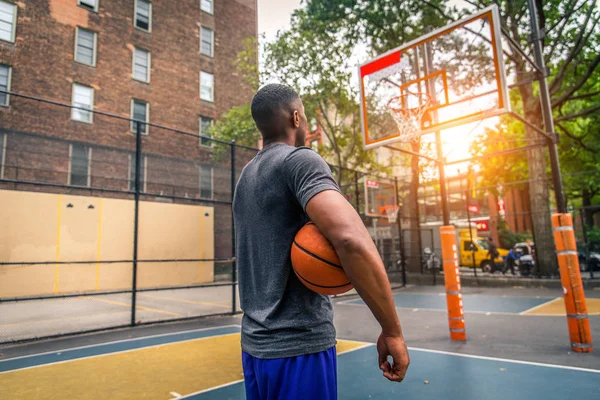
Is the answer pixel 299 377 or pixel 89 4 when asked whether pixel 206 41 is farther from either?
pixel 299 377

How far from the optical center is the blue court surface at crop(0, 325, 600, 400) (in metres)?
3.75

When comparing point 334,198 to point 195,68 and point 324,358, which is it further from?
point 195,68

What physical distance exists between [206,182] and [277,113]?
7730 millimetres

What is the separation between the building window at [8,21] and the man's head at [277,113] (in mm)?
16947

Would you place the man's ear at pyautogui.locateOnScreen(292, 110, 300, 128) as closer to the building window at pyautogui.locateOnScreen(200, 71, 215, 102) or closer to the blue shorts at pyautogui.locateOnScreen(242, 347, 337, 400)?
the blue shorts at pyautogui.locateOnScreen(242, 347, 337, 400)

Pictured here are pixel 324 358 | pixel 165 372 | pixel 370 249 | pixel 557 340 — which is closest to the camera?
pixel 370 249

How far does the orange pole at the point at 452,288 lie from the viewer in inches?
228

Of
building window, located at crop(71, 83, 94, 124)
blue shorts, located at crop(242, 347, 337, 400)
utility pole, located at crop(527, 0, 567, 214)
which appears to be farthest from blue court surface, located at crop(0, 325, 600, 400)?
building window, located at crop(71, 83, 94, 124)

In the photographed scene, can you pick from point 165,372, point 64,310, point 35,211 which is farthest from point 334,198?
point 64,310

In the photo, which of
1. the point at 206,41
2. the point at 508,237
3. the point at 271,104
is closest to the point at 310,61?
the point at 206,41

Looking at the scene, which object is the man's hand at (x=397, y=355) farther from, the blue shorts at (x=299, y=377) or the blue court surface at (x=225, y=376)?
the blue court surface at (x=225, y=376)

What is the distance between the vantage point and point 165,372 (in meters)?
4.62

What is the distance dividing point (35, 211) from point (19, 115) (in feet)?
6.03

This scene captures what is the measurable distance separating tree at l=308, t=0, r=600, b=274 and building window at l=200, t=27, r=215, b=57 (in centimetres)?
702
